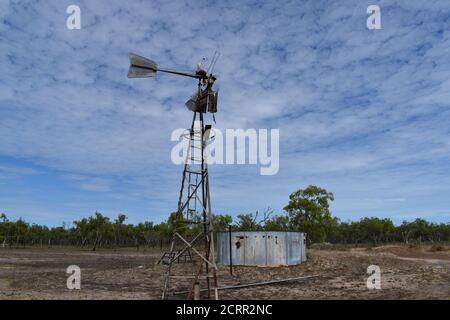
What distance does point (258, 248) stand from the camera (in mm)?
29531

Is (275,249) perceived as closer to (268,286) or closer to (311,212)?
(268,286)

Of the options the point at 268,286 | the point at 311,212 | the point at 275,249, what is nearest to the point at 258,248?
the point at 275,249

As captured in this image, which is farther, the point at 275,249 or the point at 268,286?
the point at 275,249

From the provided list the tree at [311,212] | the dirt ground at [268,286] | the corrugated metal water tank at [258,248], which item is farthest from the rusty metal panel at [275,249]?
the tree at [311,212]

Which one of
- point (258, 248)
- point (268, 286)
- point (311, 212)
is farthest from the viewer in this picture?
point (311, 212)

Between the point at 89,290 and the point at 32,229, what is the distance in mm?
75467

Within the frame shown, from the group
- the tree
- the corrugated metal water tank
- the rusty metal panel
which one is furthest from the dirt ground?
the tree

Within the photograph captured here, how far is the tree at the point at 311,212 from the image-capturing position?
53.8 metres

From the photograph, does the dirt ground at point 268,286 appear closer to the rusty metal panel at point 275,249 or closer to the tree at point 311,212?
the rusty metal panel at point 275,249

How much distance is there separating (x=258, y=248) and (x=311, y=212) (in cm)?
2655

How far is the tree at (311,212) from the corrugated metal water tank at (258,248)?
24145 millimetres

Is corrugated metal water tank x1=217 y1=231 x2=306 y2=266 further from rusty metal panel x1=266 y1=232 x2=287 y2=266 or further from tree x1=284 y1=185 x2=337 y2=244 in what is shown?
tree x1=284 y1=185 x2=337 y2=244
